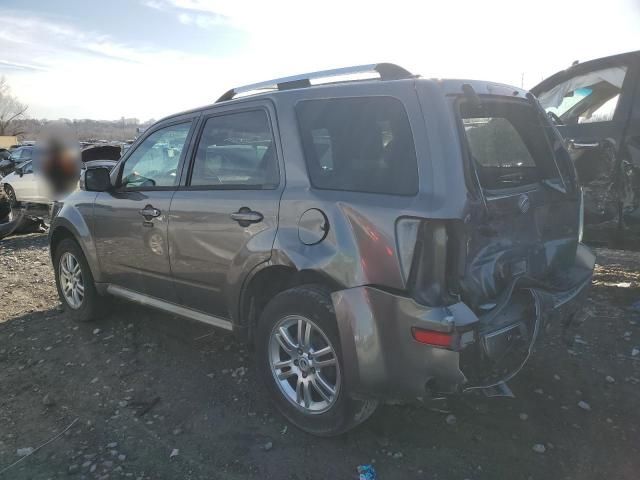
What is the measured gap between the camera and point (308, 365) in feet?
9.66

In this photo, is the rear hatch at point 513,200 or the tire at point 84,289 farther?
the tire at point 84,289

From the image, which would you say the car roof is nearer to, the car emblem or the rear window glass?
the rear window glass

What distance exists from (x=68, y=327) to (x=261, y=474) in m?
3.04

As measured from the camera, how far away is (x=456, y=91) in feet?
8.57

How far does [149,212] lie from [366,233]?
6.54 feet

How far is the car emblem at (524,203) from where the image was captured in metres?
2.76

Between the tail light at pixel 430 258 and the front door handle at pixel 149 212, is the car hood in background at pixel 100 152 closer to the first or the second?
the front door handle at pixel 149 212

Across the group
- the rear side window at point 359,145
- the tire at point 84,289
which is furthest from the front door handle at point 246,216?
the tire at point 84,289

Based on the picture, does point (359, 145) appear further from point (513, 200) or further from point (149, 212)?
point (149, 212)

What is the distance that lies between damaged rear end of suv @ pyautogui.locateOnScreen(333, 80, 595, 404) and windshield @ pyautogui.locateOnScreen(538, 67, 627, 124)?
3.22 m

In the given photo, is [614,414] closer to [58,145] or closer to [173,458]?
[173,458]

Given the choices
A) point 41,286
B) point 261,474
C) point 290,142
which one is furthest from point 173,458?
point 41,286

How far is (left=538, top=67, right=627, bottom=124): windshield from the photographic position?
5410 mm

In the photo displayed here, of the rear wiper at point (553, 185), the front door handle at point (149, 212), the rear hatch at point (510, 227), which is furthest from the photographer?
the front door handle at point (149, 212)
